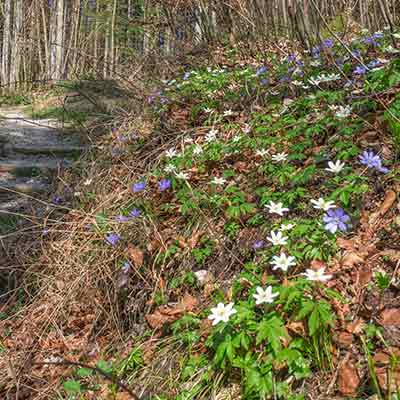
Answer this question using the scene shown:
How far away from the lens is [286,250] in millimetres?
→ 1883

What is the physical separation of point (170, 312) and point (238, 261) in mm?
383

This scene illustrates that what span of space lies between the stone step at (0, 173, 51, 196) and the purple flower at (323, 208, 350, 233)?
3.01 metres

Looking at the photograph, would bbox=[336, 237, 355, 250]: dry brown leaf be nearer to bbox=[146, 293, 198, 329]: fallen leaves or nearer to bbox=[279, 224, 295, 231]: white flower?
bbox=[279, 224, 295, 231]: white flower

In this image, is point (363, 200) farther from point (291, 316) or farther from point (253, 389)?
point (253, 389)

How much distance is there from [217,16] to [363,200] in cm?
408

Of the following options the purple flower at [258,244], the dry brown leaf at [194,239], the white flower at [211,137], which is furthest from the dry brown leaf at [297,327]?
the white flower at [211,137]

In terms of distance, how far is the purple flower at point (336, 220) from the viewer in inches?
69.4

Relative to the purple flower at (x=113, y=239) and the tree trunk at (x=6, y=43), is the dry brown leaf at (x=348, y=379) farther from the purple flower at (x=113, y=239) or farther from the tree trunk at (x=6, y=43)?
the tree trunk at (x=6, y=43)

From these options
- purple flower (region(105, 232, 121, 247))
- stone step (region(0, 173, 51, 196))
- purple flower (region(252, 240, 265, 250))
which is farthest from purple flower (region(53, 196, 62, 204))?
purple flower (region(252, 240, 265, 250))

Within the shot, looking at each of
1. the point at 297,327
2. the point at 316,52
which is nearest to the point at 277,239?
the point at 297,327

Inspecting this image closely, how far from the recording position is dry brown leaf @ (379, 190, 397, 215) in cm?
201

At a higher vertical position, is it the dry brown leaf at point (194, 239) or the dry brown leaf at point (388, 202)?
the dry brown leaf at point (388, 202)

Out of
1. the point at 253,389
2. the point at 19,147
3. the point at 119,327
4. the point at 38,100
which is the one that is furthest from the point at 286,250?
the point at 38,100

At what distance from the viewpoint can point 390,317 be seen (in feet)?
5.13
